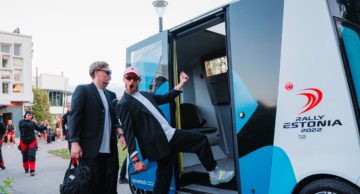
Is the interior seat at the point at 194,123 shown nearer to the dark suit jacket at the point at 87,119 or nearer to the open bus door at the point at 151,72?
the open bus door at the point at 151,72

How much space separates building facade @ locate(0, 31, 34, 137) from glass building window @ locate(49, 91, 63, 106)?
699 inches

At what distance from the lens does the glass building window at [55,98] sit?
58312mm

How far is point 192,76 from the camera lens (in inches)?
277

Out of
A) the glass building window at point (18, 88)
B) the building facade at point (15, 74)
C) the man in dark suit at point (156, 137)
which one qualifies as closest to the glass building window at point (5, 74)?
the building facade at point (15, 74)

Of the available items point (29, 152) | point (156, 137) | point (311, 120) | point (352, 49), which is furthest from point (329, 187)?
point (29, 152)

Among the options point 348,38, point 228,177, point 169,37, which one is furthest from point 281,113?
point 169,37

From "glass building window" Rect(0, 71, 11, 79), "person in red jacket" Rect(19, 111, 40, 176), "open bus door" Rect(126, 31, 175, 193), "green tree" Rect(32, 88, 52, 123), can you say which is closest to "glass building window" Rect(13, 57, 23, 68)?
"glass building window" Rect(0, 71, 11, 79)

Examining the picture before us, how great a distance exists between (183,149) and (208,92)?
3020 mm

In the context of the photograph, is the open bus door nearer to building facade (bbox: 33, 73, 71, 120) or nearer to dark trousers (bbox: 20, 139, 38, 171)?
dark trousers (bbox: 20, 139, 38, 171)

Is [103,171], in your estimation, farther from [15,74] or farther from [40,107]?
[40,107]

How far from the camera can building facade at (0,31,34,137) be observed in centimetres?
3788

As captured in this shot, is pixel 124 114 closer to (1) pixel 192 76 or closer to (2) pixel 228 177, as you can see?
(2) pixel 228 177

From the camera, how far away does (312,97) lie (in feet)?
9.01

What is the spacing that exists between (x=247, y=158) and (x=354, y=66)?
1.34m
